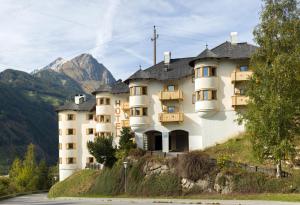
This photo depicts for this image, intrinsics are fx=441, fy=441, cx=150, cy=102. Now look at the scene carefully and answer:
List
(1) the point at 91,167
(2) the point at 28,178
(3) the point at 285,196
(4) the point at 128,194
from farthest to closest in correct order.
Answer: (2) the point at 28,178 → (1) the point at 91,167 → (4) the point at 128,194 → (3) the point at 285,196

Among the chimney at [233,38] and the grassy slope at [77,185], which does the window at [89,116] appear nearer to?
the grassy slope at [77,185]

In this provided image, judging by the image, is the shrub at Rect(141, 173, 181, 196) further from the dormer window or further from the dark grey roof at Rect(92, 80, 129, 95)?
the dark grey roof at Rect(92, 80, 129, 95)

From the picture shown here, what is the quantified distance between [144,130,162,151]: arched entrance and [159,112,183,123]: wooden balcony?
135 inches

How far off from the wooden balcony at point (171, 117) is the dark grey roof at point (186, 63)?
15.2 ft

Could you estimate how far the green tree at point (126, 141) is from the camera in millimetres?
49188

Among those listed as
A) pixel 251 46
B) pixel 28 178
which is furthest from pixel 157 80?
pixel 28 178

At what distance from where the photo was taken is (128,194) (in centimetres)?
4166

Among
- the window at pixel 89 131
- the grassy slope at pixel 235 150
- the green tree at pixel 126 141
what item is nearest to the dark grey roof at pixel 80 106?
the window at pixel 89 131

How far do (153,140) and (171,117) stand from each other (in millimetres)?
6149

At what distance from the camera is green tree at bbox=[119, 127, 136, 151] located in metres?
49.2

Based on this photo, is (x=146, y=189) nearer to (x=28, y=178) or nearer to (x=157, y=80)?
(x=157, y=80)

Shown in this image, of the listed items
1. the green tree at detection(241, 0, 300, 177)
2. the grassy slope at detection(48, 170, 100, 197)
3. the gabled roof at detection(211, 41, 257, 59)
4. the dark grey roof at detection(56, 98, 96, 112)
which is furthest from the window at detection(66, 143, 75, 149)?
the green tree at detection(241, 0, 300, 177)

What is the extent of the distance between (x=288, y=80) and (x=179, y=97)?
19.8 meters

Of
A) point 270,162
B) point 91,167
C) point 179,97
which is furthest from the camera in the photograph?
point 91,167
